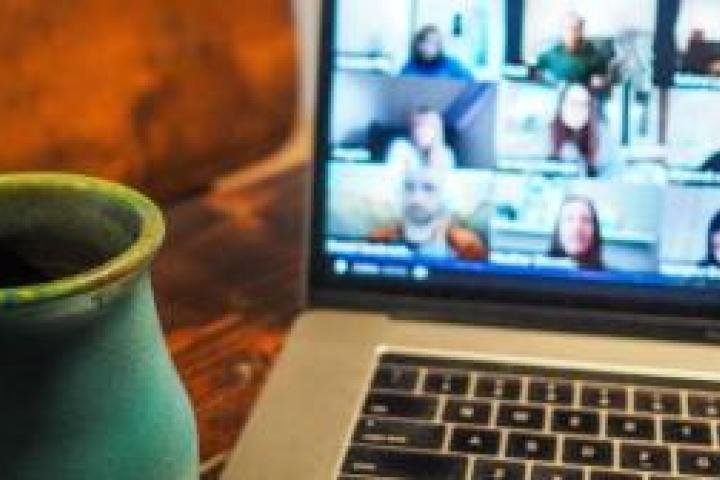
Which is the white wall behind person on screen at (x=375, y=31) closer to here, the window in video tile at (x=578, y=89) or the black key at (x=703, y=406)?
the window in video tile at (x=578, y=89)

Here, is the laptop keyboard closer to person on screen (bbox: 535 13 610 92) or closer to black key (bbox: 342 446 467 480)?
black key (bbox: 342 446 467 480)

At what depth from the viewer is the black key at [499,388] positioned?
64 cm

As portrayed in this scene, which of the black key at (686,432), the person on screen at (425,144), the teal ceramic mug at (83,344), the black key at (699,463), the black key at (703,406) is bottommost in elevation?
the black key at (699,463)

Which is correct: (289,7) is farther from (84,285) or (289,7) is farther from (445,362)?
(84,285)

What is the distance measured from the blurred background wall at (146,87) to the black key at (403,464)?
0.43 metres

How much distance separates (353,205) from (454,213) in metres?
0.05

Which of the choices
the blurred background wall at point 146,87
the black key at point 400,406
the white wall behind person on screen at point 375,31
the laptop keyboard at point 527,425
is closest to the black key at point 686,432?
the laptop keyboard at point 527,425

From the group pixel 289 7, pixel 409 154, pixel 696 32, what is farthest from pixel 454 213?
pixel 289 7

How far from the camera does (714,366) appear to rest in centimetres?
67

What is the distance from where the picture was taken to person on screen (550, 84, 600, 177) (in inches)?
26.4

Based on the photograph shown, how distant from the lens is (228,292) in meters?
0.80

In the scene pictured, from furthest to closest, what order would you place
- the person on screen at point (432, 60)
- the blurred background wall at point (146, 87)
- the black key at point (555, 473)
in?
the blurred background wall at point (146, 87) < the person on screen at point (432, 60) < the black key at point (555, 473)

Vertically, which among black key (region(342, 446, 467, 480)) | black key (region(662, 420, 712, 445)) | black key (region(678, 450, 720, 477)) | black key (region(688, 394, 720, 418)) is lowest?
black key (region(342, 446, 467, 480))

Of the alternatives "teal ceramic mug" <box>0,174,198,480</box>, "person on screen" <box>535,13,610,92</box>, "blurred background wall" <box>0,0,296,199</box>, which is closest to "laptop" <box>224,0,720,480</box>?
"person on screen" <box>535,13,610,92</box>
